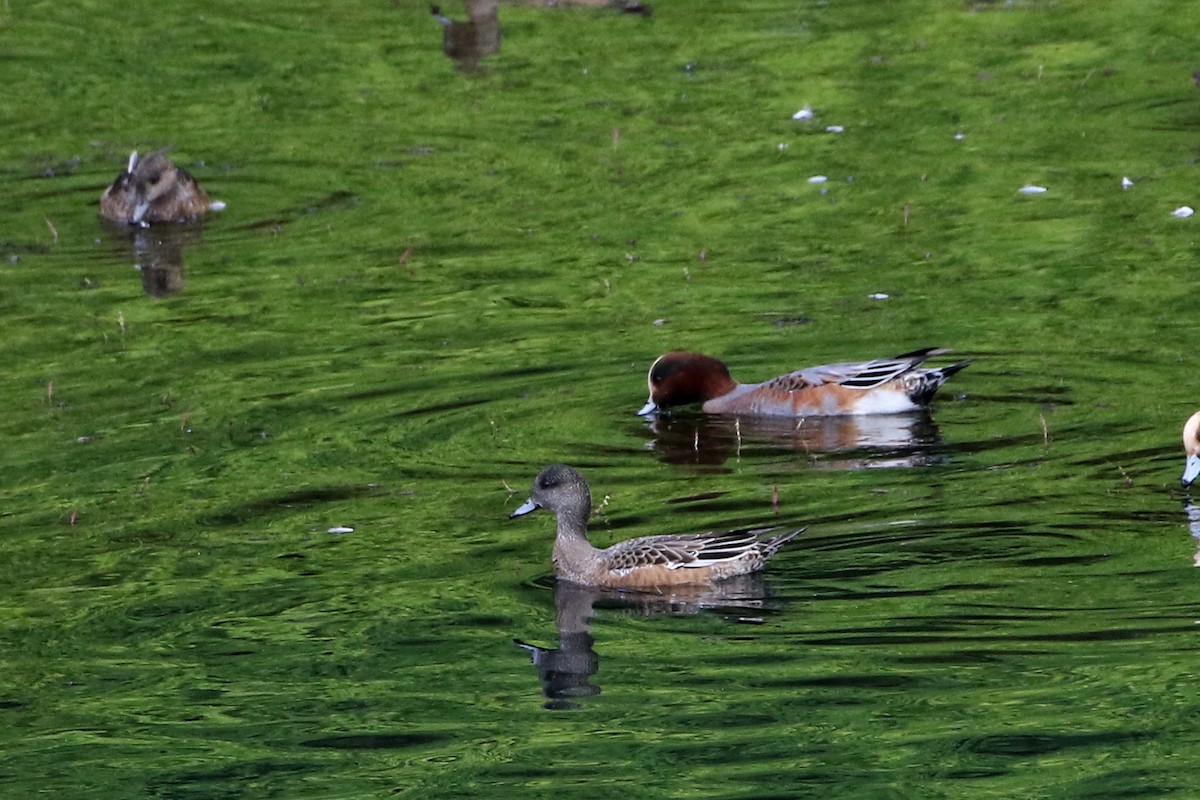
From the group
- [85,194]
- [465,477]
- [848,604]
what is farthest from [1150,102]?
[848,604]

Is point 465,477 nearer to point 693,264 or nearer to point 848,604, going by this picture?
point 848,604

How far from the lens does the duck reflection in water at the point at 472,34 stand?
23.4 metres

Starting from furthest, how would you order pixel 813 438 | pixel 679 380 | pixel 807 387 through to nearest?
pixel 679 380 < pixel 807 387 < pixel 813 438

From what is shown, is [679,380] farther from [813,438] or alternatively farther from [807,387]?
[813,438]

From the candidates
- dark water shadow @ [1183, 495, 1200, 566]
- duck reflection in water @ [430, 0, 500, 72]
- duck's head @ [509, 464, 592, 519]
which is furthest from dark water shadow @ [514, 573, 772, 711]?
duck reflection in water @ [430, 0, 500, 72]

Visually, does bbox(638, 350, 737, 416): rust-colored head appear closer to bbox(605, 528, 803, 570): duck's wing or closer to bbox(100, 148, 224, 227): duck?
bbox(605, 528, 803, 570): duck's wing

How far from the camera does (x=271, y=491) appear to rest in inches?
449

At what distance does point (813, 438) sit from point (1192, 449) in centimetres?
235

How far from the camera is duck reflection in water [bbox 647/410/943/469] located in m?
11.7

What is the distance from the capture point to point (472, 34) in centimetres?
2386

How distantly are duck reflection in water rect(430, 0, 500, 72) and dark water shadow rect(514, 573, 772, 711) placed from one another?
1398 cm

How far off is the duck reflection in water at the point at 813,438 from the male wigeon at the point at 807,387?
0.06m

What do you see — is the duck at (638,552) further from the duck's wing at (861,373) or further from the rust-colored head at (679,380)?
the rust-colored head at (679,380)

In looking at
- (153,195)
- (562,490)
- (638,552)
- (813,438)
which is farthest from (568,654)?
(153,195)
